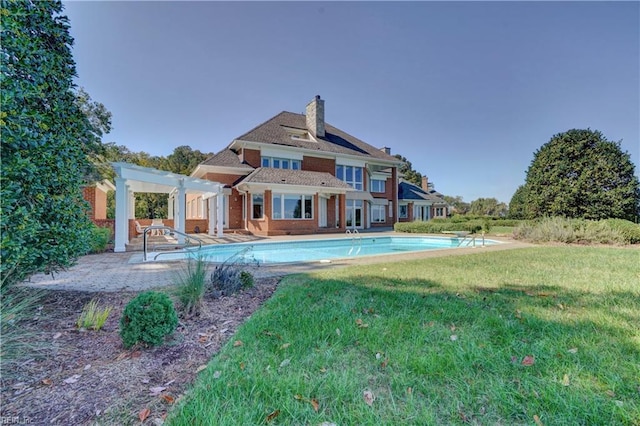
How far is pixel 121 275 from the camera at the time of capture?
761 cm

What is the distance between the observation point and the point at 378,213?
32.9 metres

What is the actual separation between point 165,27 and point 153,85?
690cm

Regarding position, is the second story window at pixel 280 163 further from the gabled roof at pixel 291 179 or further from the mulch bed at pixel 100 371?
the mulch bed at pixel 100 371

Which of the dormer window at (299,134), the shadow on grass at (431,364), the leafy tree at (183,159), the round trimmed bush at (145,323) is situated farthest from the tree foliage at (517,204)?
the leafy tree at (183,159)

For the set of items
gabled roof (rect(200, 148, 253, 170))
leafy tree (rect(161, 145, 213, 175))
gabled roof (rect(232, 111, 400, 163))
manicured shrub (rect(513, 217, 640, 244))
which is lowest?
manicured shrub (rect(513, 217, 640, 244))

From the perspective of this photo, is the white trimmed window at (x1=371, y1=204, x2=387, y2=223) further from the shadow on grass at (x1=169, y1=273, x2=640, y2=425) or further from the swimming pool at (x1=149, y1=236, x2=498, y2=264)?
the shadow on grass at (x1=169, y1=273, x2=640, y2=425)

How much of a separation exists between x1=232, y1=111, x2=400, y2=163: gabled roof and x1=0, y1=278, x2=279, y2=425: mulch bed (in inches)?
874

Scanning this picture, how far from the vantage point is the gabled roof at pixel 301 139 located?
25891mm

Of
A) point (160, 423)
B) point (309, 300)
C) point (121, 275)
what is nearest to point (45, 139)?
point (160, 423)

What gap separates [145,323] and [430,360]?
3.33 m

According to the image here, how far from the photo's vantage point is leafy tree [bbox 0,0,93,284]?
323 cm

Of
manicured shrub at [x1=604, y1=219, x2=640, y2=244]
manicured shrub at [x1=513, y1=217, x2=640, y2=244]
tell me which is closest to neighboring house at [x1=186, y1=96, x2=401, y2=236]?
manicured shrub at [x1=513, y1=217, x2=640, y2=244]

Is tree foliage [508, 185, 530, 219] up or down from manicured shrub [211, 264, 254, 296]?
up

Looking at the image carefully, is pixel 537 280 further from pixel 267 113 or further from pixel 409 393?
pixel 267 113
